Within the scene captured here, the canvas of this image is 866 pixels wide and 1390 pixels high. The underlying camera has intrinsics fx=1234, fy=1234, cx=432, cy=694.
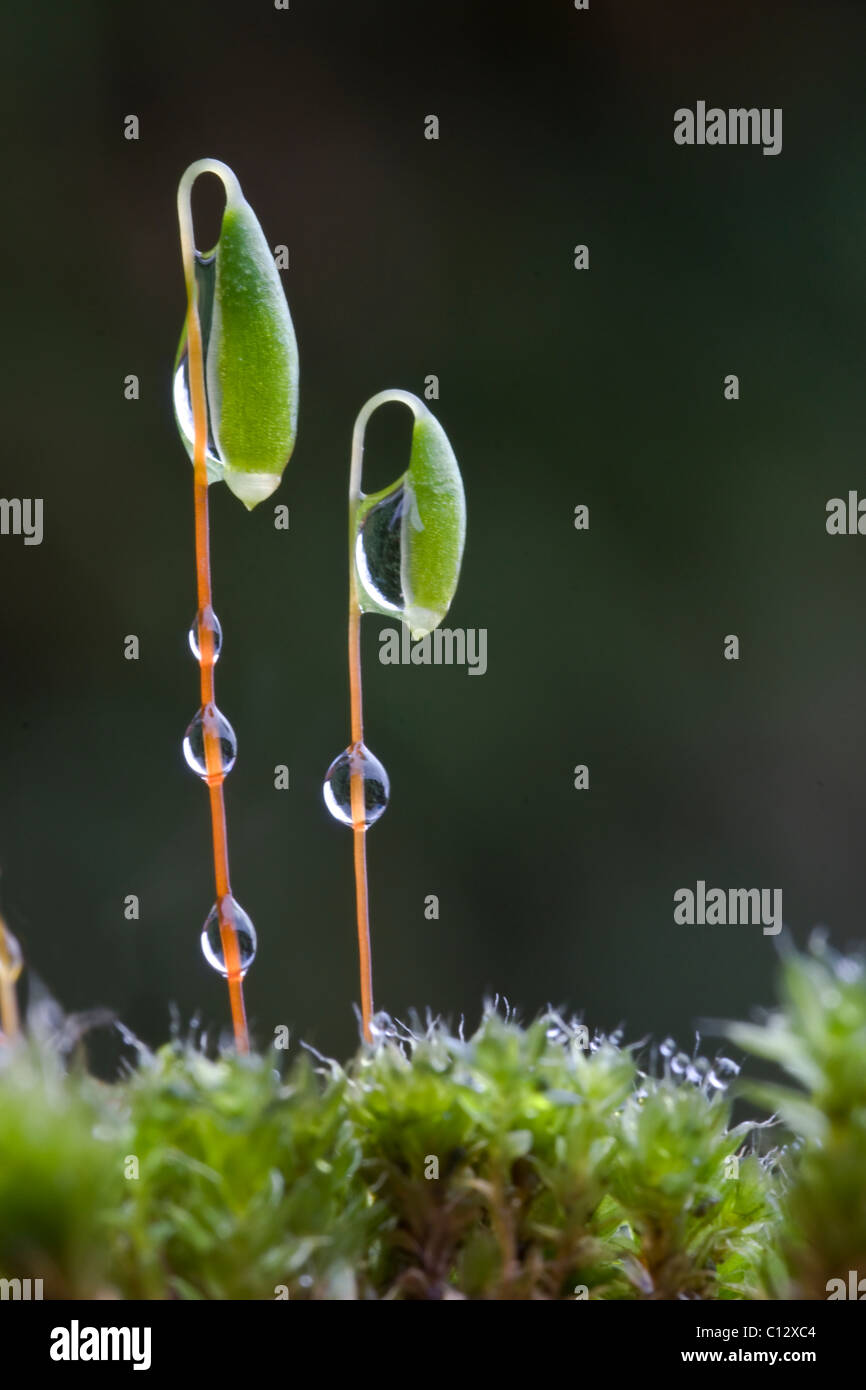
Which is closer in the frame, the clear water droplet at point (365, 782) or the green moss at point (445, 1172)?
the green moss at point (445, 1172)

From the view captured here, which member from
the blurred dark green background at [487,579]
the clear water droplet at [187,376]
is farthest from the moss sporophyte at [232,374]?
the blurred dark green background at [487,579]

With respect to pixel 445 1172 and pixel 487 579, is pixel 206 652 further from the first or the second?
pixel 487 579

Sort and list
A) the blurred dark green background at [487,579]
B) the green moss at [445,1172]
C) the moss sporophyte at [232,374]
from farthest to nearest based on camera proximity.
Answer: the blurred dark green background at [487,579], the moss sporophyte at [232,374], the green moss at [445,1172]

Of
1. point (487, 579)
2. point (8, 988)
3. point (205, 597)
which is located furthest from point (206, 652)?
point (487, 579)

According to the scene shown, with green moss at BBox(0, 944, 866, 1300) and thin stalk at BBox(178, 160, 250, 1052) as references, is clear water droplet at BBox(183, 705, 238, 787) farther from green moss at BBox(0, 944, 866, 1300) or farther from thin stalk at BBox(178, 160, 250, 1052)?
green moss at BBox(0, 944, 866, 1300)

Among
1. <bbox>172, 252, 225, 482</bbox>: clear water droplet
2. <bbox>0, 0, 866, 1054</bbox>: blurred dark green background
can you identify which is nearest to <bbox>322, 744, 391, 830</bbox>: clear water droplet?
<bbox>172, 252, 225, 482</bbox>: clear water droplet

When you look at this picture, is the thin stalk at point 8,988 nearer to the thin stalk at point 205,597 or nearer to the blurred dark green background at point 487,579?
the thin stalk at point 205,597

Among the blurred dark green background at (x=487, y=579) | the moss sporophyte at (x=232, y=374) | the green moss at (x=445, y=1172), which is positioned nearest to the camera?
the green moss at (x=445, y=1172)
